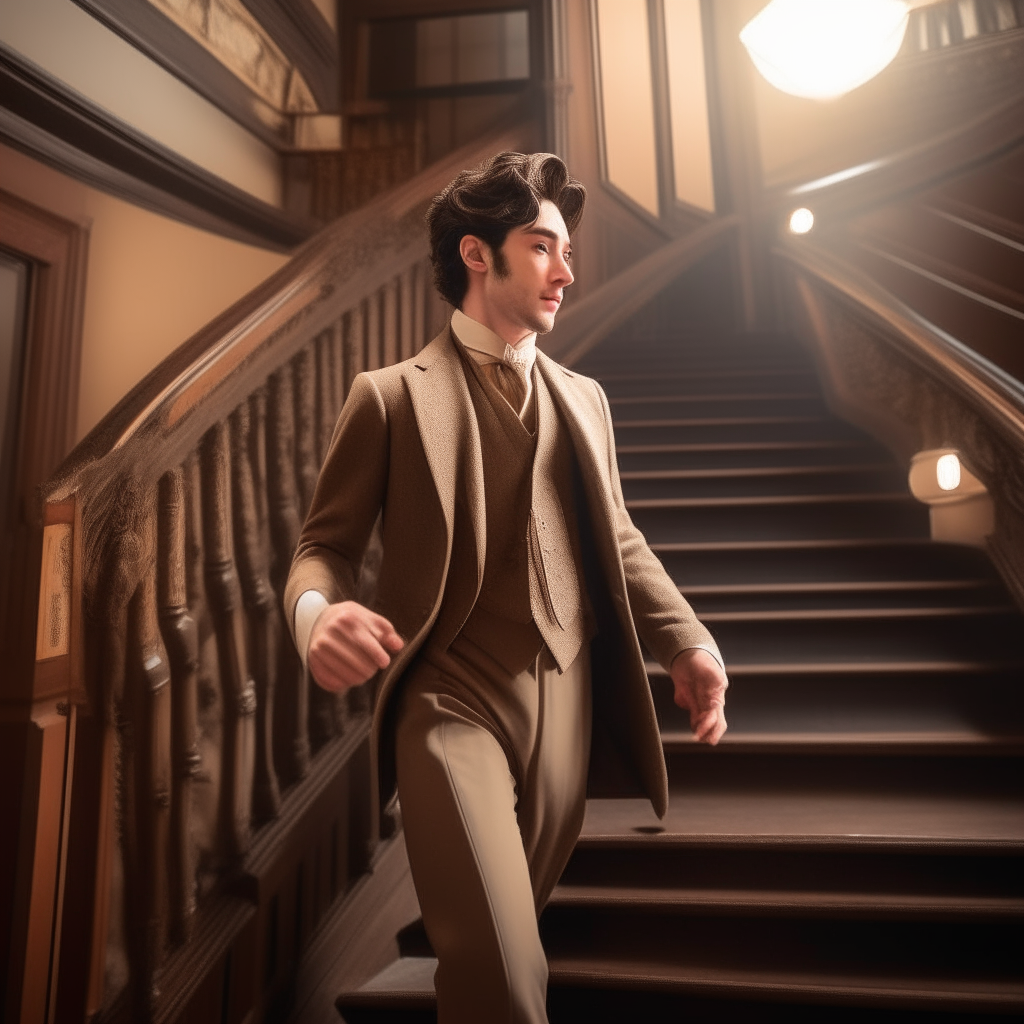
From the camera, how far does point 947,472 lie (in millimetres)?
2668

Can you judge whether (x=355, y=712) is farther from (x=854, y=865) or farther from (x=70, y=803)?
(x=854, y=865)

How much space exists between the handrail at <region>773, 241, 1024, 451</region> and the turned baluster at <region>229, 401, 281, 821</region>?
2.00 metres

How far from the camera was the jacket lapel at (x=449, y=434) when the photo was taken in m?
1.03

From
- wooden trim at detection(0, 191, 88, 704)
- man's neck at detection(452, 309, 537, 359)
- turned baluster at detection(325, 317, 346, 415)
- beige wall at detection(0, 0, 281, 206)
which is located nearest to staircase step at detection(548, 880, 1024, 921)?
man's neck at detection(452, 309, 537, 359)

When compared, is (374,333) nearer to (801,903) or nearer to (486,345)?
(486,345)

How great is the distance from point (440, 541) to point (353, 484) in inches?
6.1

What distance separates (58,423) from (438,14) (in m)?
4.48

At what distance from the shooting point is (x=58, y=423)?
337cm

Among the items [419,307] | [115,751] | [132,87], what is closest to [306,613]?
[115,751]

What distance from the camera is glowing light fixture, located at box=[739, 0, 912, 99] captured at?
4941 mm

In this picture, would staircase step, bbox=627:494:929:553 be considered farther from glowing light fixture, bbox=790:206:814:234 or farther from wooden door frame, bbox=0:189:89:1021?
glowing light fixture, bbox=790:206:814:234

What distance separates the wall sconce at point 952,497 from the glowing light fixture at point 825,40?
348 centimetres

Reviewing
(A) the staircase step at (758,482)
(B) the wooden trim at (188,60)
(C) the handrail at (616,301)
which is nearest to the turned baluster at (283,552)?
(A) the staircase step at (758,482)

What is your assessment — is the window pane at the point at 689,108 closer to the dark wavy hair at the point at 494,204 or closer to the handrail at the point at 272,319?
the handrail at the point at 272,319
